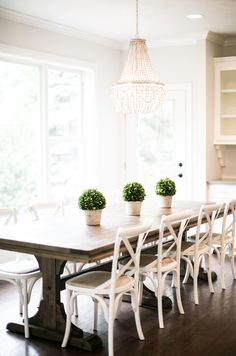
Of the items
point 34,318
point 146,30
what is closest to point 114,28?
point 146,30

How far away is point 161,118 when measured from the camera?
23.0 feet

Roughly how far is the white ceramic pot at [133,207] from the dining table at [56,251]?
48cm

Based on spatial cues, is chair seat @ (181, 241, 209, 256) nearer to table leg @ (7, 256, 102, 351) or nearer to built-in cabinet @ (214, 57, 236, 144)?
table leg @ (7, 256, 102, 351)

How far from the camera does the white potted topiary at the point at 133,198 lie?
15.8 feet

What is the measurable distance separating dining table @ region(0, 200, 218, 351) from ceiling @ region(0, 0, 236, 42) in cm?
216

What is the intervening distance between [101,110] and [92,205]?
9.55ft

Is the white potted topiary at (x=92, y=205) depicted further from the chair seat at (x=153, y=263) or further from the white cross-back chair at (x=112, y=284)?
the white cross-back chair at (x=112, y=284)

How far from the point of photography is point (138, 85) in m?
4.73

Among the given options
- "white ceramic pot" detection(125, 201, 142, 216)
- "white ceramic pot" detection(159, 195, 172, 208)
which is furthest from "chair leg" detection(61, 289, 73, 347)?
"white ceramic pot" detection(159, 195, 172, 208)

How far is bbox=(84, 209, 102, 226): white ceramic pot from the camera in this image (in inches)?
167

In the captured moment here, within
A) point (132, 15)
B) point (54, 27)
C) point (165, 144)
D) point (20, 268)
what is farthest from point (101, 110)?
point (20, 268)

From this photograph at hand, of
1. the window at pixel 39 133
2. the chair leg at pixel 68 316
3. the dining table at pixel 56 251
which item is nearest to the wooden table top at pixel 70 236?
the dining table at pixel 56 251

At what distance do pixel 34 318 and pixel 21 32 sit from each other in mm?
3065

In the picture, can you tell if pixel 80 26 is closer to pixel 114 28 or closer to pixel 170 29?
pixel 114 28
